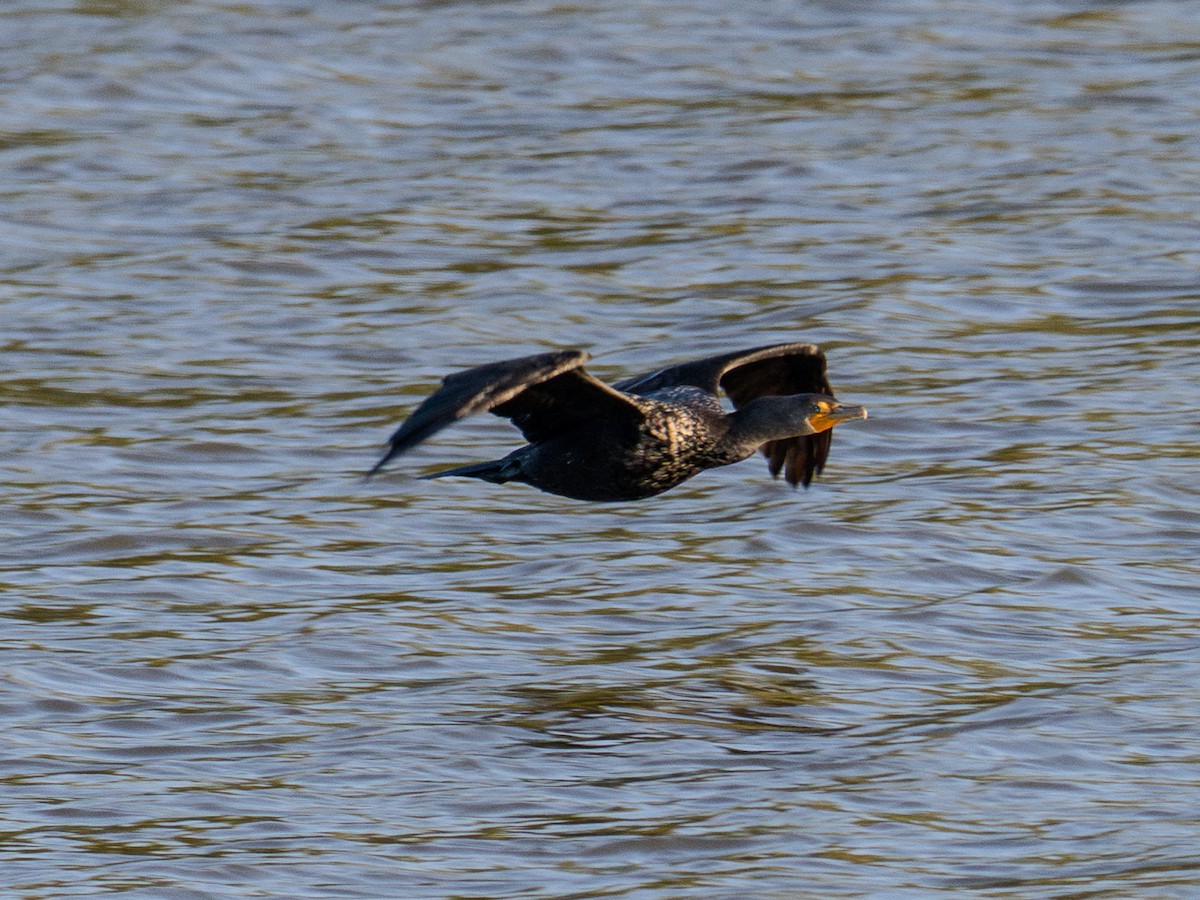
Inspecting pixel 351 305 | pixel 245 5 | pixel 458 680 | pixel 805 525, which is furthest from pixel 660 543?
pixel 245 5

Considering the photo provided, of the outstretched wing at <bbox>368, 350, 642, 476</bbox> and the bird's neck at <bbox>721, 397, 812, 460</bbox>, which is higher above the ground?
the outstretched wing at <bbox>368, 350, 642, 476</bbox>

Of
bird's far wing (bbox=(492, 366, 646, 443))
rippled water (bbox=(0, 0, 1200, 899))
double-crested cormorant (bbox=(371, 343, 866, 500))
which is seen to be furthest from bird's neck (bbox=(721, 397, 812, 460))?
rippled water (bbox=(0, 0, 1200, 899))

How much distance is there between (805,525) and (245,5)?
9.31 metres

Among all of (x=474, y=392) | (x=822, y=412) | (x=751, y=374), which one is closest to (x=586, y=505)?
(x=751, y=374)

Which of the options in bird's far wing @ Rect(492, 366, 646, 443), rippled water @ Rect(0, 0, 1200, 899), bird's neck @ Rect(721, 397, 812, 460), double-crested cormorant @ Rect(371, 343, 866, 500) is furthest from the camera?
bird's neck @ Rect(721, 397, 812, 460)

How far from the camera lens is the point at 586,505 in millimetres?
10453

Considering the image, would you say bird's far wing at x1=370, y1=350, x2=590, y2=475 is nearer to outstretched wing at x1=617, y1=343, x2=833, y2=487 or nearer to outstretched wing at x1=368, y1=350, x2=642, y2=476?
outstretched wing at x1=368, y1=350, x2=642, y2=476

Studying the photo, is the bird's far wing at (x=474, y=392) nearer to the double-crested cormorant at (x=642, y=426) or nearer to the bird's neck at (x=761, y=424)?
the double-crested cormorant at (x=642, y=426)

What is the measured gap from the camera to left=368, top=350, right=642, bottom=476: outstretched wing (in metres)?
6.93

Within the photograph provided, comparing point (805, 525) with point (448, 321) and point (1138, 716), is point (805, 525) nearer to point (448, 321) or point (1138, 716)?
point (1138, 716)

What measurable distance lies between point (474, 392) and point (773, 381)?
7.75 ft

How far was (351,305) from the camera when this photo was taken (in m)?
12.6

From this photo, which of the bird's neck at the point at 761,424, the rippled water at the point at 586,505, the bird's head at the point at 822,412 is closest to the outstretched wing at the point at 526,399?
the bird's neck at the point at 761,424

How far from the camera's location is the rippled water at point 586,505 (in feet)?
23.7
